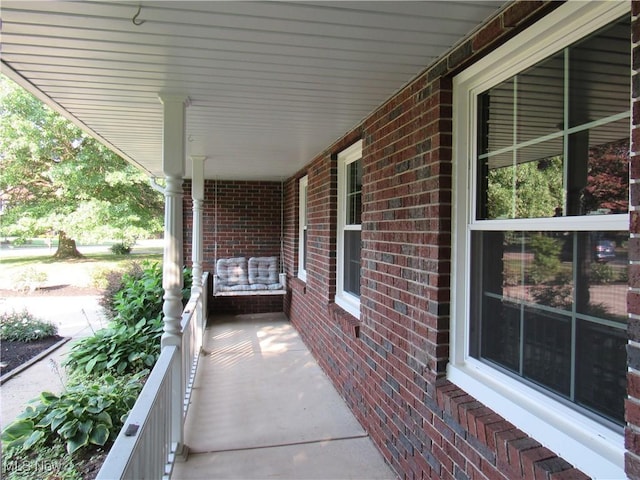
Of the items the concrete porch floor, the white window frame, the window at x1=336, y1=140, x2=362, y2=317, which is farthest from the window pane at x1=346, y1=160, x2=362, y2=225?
Result: the white window frame

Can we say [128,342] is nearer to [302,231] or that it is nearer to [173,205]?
[173,205]

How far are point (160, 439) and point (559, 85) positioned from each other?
246 centimetres

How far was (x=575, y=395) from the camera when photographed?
1595 mm

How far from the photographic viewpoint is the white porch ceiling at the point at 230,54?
1752 millimetres

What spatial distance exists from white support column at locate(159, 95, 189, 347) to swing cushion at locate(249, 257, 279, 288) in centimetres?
490

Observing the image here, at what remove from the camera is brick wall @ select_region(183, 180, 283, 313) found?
820cm

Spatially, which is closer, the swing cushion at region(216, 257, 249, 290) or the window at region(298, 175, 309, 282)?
the window at region(298, 175, 309, 282)

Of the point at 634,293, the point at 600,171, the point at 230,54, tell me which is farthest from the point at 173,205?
the point at 634,293

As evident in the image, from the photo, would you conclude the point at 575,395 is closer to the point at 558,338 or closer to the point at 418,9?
the point at 558,338

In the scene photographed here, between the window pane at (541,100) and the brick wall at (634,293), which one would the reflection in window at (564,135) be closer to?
the window pane at (541,100)

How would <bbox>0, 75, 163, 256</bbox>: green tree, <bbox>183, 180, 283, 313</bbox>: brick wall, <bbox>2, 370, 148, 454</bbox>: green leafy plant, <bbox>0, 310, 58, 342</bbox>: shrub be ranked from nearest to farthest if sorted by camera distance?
<bbox>2, 370, 148, 454</bbox>: green leafy plant, <bbox>0, 310, 58, 342</bbox>: shrub, <bbox>183, 180, 283, 313</bbox>: brick wall, <bbox>0, 75, 163, 256</bbox>: green tree

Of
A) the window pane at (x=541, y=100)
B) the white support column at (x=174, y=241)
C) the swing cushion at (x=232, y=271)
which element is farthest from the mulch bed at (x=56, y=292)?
the window pane at (x=541, y=100)

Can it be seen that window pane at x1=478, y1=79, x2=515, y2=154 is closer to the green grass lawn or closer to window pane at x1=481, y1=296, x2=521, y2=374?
window pane at x1=481, y1=296, x2=521, y2=374

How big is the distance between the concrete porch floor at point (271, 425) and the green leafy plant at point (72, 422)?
56 cm
